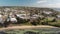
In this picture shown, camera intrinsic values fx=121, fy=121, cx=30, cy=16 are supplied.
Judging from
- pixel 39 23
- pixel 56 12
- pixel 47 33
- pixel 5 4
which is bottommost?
pixel 47 33

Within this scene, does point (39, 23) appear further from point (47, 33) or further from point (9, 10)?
point (9, 10)

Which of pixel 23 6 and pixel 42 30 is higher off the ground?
pixel 23 6

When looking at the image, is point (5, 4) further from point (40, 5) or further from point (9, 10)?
point (40, 5)

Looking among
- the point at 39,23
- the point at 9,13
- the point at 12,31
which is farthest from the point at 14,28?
the point at 39,23

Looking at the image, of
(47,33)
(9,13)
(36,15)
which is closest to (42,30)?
(47,33)

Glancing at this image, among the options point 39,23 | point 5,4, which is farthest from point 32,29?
point 5,4

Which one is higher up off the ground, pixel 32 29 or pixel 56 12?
pixel 56 12

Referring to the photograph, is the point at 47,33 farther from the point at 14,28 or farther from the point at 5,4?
the point at 5,4

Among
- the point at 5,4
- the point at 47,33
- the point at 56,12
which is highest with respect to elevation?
the point at 5,4
